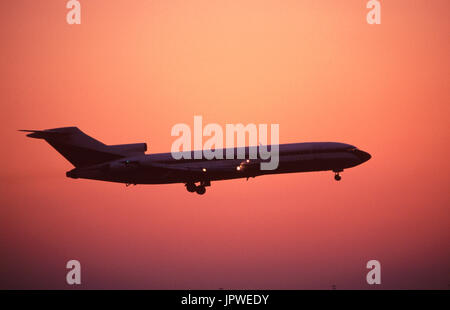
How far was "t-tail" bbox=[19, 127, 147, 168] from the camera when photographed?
8444 cm

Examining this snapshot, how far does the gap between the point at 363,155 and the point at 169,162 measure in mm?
20393

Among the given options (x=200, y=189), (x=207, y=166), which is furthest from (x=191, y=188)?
(x=207, y=166)

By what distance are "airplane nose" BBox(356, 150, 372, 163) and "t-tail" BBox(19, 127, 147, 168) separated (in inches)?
870

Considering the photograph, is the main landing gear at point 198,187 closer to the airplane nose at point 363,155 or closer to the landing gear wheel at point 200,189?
the landing gear wheel at point 200,189

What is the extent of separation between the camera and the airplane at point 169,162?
80188mm

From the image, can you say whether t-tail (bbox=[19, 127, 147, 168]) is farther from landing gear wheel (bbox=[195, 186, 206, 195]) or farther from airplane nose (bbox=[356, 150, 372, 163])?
airplane nose (bbox=[356, 150, 372, 163])

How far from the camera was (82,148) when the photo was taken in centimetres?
8469

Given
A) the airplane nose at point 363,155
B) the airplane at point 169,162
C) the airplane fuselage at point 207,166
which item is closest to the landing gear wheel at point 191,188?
the airplane at point 169,162

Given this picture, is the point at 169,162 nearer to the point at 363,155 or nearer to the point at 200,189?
the point at 200,189

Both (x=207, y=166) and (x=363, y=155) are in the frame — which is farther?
(x=363, y=155)

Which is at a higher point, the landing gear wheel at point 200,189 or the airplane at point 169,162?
the airplane at point 169,162

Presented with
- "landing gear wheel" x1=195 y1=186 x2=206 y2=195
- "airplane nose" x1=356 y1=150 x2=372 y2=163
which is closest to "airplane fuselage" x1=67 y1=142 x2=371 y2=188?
"landing gear wheel" x1=195 y1=186 x2=206 y2=195
